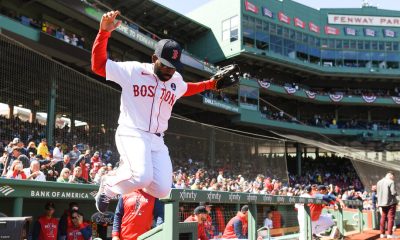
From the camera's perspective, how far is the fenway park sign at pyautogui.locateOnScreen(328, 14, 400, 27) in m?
44.8

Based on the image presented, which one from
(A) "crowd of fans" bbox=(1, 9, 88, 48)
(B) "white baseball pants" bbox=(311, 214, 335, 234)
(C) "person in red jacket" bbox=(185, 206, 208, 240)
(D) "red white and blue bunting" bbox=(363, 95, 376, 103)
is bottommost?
(B) "white baseball pants" bbox=(311, 214, 335, 234)

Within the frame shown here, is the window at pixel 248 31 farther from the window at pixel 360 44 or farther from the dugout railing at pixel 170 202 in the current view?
the dugout railing at pixel 170 202

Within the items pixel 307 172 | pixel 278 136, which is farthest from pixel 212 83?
pixel 307 172

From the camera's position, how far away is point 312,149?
4225 centimetres

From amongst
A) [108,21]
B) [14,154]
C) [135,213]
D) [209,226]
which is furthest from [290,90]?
[108,21]

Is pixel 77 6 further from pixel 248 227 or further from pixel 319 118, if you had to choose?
pixel 319 118

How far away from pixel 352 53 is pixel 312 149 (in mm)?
10616

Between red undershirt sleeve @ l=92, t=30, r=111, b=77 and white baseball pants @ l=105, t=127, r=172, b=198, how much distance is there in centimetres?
57

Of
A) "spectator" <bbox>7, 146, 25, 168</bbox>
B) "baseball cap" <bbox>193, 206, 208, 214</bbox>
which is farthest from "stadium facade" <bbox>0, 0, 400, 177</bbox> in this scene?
"baseball cap" <bbox>193, 206, 208, 214</bbox>

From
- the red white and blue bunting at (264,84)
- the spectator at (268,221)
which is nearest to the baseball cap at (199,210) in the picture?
the spectator at (268,221)

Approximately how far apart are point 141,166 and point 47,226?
4.27 m

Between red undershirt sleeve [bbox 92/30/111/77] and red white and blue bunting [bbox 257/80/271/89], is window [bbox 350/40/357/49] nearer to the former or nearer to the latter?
red white and blue bunting [bbox 257/80/271/89]

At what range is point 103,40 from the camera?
12.1 feet

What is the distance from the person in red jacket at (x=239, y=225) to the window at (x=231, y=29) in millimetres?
31814
